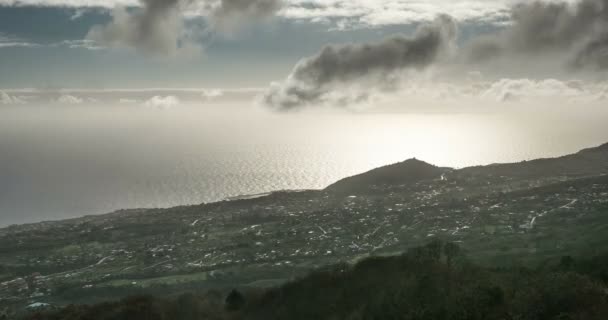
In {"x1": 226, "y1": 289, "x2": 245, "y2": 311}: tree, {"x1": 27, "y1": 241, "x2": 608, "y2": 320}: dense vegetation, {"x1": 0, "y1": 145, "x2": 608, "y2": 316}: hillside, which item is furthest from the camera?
{"x1": 0, "y1": 145, "x2": 608, "y2": 316}: hillside

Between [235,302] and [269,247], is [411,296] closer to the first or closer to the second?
[235,302]

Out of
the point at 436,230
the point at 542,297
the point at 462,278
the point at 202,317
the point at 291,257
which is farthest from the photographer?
the point at 436,230

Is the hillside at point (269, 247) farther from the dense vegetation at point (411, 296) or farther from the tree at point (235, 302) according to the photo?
the dense vegetation at point (411, 296)

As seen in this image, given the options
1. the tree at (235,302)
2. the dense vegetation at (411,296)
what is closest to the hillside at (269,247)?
the tree at (235,302)

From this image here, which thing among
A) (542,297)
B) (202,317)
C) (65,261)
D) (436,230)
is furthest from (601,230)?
(65,261)

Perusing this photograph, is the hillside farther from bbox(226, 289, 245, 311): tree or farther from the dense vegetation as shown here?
the dense vegetation

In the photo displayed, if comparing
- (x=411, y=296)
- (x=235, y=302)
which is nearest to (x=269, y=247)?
(x=235, y=302)

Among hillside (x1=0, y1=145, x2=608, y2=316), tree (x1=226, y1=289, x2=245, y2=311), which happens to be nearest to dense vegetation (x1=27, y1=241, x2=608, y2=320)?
tree (x1=226, y1=289, x2=245, y2=311)

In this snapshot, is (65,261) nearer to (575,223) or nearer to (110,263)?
(110,263)
